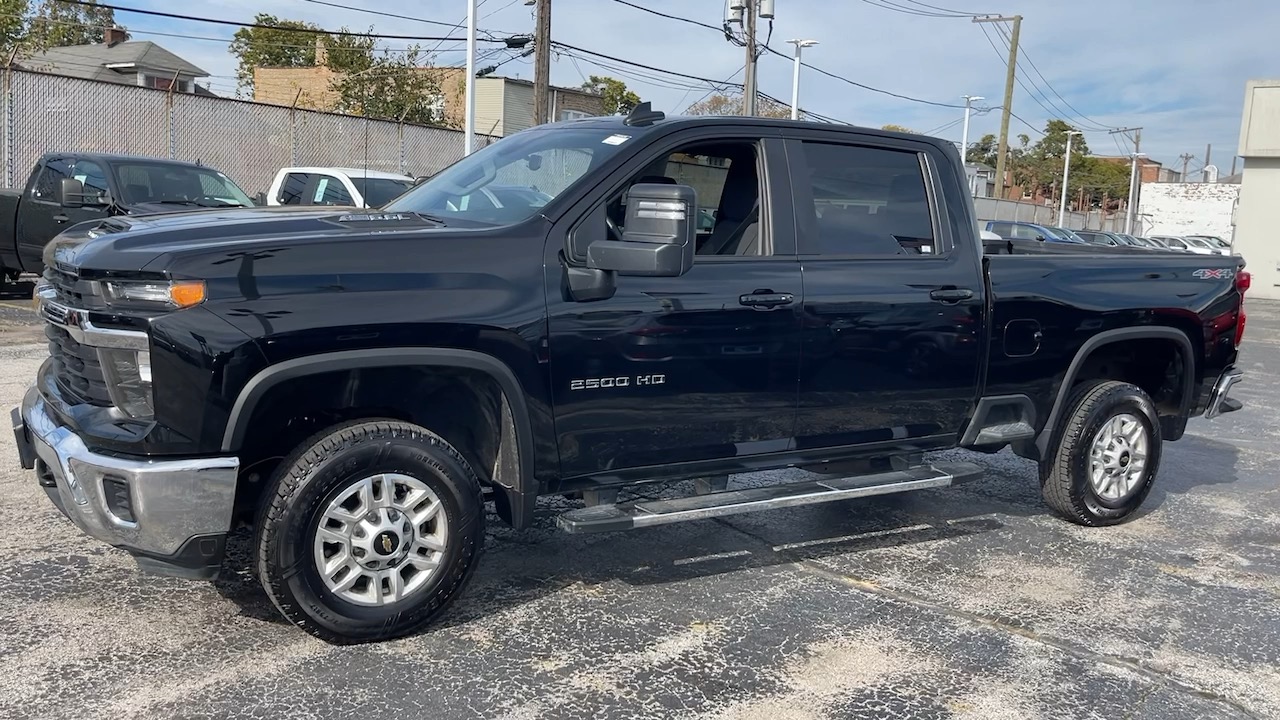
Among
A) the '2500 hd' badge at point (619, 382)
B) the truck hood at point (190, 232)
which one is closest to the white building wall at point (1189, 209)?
the '2500 hd' badge at point (619, 382)

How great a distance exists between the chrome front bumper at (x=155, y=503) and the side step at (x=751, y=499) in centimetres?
125

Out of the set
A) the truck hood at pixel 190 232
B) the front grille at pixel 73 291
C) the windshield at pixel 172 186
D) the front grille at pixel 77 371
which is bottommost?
the front grille at pixel 77 371

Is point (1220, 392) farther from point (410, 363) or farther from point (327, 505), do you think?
point (327, 505)

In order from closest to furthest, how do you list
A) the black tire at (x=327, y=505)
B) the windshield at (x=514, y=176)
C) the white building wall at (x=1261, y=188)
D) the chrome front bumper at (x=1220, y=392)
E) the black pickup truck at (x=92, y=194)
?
the black tire at (x=327, y=505)
the windshield at (x=514, y=176)
the chrome front bumper at (x=1220, y=392)
the black pickup truck at (x=92, y=194)
the white building wall at (x=1261, y=188)

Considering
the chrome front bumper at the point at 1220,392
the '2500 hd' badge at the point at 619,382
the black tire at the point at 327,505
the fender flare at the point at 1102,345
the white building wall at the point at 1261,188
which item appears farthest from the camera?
the white building wall at the point at 1261,188

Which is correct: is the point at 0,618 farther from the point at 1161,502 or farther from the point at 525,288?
the point at 1161,502

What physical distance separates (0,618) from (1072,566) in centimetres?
468

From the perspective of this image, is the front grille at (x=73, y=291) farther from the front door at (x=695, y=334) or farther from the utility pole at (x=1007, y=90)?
the utility pole at (x=1007, y=90)

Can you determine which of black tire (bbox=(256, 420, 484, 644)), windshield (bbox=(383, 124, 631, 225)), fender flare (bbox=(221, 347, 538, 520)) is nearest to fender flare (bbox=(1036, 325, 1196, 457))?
windshield (bbox=(383, 124, 631, 225))

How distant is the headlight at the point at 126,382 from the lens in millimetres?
3648

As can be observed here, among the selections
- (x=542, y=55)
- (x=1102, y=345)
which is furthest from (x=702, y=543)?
(x=542, y=55)

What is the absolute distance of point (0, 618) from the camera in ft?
13.4

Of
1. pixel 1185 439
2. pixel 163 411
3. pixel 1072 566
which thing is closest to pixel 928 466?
pixel 1072 566

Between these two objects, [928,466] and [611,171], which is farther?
[928,466]
